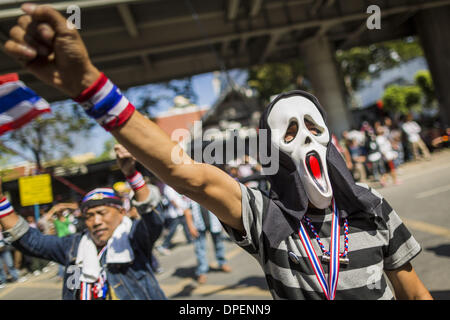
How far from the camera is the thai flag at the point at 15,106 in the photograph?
1173 mm

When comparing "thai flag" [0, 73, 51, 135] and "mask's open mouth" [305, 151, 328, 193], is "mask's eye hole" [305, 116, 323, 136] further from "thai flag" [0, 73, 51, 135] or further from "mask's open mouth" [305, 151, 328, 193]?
"thai flag" [0, 73, 51, 135]

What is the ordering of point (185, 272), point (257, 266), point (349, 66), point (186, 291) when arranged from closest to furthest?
point (186, 291) → point (257, 266) → point (185, 272) → point (349, 66)

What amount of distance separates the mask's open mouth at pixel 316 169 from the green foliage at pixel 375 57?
80.4 feet

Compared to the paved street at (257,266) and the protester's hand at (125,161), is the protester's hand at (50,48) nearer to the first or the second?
the protester's hand at (125,161)

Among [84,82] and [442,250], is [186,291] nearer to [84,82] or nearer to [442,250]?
[442,250]

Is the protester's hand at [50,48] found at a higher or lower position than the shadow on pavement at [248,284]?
higher

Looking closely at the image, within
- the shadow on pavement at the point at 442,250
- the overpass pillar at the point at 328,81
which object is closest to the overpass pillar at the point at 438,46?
the overpass pillar at the point at 328,81

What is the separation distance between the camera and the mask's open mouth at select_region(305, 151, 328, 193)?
4.65 feet

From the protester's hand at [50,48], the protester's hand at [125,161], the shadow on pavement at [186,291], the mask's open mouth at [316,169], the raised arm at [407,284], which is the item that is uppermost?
the protester's hand at [50,48]

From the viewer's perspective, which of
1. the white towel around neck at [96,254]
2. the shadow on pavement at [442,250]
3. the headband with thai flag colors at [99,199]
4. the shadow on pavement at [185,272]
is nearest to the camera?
the white towel around neck at [96,254]

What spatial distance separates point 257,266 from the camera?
5.08 meters

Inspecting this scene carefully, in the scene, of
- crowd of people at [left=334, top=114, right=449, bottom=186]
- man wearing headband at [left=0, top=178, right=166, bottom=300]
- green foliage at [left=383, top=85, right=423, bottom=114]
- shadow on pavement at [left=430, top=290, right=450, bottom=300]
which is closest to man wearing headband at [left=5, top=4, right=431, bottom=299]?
man wearing headband at [left=0, top=178, right=166, bottom=300]

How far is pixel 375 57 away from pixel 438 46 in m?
10.1

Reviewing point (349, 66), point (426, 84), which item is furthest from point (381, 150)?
point (426, 84)
